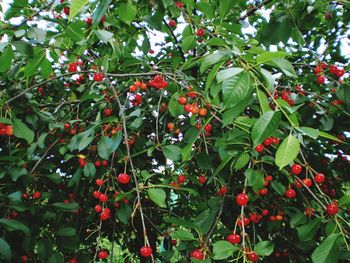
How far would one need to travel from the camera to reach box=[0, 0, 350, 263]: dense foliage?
1.03 m

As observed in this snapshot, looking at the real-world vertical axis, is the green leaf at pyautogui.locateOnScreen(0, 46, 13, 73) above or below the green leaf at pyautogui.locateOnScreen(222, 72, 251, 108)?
above

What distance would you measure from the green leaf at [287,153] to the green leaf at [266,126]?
0.05m

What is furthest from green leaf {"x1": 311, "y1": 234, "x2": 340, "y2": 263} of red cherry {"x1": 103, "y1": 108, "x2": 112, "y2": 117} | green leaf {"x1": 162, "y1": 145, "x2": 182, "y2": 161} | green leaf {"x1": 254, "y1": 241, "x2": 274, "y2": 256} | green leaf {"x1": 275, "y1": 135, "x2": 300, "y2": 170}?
red cherry {"x1": 103, "y1": 108, "x2": 112, "y2": 117}

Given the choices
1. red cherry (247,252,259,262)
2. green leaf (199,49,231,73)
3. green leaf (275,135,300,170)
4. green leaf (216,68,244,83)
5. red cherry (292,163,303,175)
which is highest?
green leaf (199,49,231,73)

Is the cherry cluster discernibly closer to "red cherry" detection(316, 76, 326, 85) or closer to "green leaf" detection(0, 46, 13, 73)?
"green leaf" detection(0, 46, 13, 73)

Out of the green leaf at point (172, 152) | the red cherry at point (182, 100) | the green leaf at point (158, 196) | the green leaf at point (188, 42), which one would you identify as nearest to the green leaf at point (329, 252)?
the green leaf at point (158, 196)

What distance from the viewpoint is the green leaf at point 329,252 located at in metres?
0.99

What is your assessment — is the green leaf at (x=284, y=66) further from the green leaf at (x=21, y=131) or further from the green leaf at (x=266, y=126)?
the green leaf at (x=21, y=131)

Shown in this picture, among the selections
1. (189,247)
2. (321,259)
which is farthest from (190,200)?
(321,259)

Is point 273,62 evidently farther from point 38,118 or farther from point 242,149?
point 38,118

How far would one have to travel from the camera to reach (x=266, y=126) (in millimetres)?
833

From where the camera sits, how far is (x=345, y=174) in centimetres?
220

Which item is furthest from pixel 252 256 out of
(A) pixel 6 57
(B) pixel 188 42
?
(A) pixel 6 57

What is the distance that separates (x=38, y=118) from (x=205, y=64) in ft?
3.97
